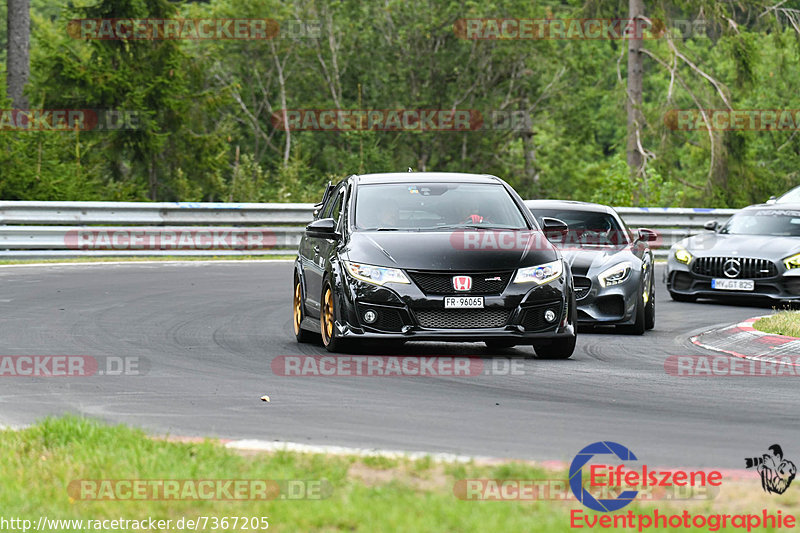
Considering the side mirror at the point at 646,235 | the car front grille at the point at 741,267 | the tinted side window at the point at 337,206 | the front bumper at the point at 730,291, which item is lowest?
the front bumper at the point at 730,291

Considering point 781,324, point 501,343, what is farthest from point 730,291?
point 501,343

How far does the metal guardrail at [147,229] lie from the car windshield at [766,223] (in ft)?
24.4

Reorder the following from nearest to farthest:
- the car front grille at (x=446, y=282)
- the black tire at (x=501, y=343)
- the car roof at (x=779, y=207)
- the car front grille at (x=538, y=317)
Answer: the car front grille at (x=446, y=282)
the car front grille at (x=538, y=317)
the black tire at (x=501, y=343)
the car roof at (x=779, y=207)

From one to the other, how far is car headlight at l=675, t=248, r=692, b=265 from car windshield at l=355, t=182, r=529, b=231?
7030mm

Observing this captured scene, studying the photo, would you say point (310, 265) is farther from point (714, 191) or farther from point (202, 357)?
point (714, 191)

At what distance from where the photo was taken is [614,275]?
14883 mm

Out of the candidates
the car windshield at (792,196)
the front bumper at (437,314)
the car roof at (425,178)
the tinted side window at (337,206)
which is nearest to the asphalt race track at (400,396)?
the front bumper at (437,314)

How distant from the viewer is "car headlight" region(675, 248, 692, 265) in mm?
19594

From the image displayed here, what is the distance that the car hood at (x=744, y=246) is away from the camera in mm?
19219

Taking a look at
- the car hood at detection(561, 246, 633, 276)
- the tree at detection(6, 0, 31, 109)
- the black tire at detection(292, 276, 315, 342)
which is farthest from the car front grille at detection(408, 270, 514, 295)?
the tree at detection(6, 0, 31, 109)

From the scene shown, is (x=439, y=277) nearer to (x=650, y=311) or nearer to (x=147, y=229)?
(x=650, y=311)

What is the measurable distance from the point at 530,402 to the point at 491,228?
3408 mm

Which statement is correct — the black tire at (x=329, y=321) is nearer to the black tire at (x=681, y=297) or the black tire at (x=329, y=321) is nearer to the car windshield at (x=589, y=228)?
the car windshield at (x=589, y=228)

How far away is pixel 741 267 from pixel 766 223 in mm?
1916
